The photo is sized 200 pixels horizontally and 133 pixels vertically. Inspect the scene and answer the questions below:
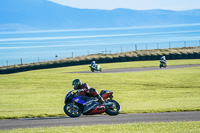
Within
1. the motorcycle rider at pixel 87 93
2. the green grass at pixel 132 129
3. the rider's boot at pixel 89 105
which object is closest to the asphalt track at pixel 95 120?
the rider's boot at pixel 89 105

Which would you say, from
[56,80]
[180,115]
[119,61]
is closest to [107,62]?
[119,61]

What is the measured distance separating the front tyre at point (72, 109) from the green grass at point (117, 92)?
150 cm

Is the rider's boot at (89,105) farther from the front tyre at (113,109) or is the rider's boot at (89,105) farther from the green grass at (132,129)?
the green grass at (132,129)

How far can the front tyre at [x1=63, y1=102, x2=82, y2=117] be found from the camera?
624 inches

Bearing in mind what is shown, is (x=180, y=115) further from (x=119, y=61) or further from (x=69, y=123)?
(x=119, y=61)

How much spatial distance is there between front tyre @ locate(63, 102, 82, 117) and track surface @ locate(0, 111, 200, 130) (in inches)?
9.1

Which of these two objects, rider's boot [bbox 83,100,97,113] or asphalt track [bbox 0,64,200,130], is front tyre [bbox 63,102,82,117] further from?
rider's boot [bbox 83,100,97,113]

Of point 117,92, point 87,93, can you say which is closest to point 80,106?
point 87,93

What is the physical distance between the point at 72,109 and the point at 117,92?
13.1 metres

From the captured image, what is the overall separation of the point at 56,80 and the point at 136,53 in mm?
33169

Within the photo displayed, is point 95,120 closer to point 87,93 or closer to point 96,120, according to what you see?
point 96,120

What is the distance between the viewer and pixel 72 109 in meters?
15.9

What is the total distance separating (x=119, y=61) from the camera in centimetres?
6538

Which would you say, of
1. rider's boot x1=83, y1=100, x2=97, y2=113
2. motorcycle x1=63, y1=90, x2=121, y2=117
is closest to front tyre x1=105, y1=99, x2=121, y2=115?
motorcycle x1=63, y1=90, x2=121, y2=117
